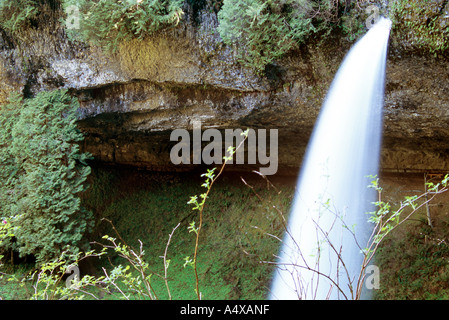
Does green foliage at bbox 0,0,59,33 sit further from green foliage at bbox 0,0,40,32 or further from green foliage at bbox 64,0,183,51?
green foliage at bbox 64,0,183,51

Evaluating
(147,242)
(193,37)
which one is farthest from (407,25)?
(147,242)

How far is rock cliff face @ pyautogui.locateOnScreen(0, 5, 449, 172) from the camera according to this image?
5.93 meters

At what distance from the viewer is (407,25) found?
5215mm

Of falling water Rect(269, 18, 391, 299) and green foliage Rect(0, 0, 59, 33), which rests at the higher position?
green foliage Rect(0, 0, 59, 33)

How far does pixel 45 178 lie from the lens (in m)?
6.75

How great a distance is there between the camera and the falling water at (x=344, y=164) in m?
5.71

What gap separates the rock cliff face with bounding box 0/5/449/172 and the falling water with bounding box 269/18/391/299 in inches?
8.9

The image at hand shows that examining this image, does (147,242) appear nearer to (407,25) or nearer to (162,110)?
(162,110)

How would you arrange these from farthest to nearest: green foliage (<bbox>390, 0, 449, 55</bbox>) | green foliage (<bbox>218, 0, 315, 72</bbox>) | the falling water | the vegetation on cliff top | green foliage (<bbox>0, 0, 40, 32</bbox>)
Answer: green foliage (<bbox>0, 0, 40, 32</bbox>)
the falling water
green foliage (<bbox>218, 0, 315, 72</bbox>)
the vegetation on cliff top
green foliage (<bbox>390, 0, 449, 55</bbox>)

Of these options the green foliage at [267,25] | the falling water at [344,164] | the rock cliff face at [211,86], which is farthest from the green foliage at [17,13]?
the falling water at [344,164]

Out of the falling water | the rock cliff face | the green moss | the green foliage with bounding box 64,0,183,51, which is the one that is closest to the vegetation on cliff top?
the green foliage with bounding box 64,0,183,51

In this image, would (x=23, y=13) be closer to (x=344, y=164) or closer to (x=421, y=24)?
(x=344, y=164)

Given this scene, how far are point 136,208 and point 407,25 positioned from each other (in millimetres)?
7384

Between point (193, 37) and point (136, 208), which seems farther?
point (136, 208)
